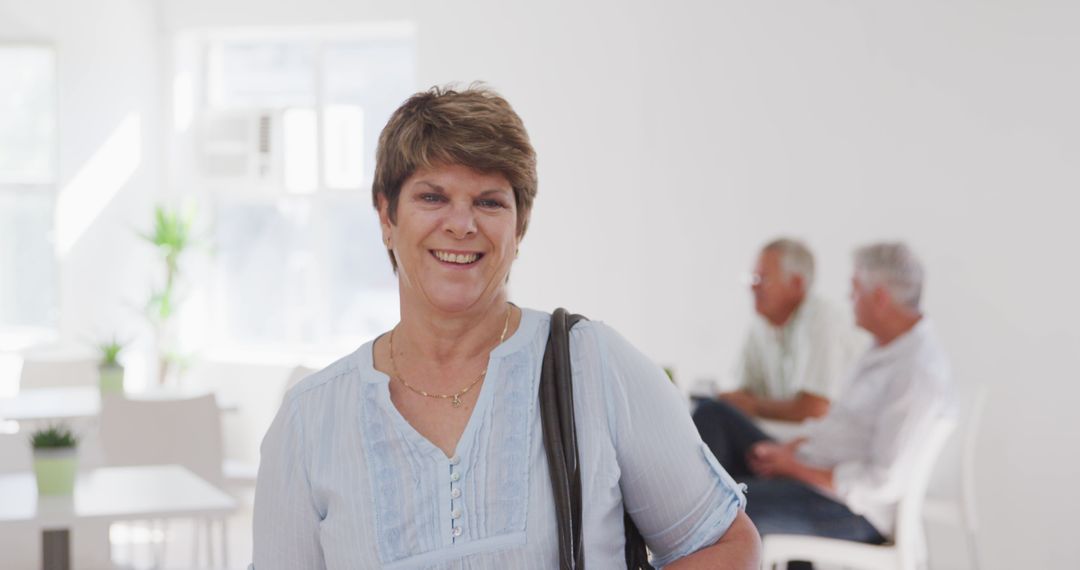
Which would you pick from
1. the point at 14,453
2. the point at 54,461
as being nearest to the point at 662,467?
the point at 54,461

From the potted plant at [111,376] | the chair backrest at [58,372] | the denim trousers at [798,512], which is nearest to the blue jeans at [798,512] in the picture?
the denim trousers at [798,512]

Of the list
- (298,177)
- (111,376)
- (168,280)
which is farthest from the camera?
(298,177)

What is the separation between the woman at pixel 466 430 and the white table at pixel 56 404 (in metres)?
3.21

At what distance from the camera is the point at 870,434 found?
416 cm

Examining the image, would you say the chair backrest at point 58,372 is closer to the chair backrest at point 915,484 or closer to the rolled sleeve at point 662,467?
the chair backrest at point 915,484

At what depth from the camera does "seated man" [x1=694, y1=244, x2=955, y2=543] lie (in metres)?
4.05

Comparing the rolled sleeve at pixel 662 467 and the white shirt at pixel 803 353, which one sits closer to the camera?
the rolled sleeve at pixel 662 467

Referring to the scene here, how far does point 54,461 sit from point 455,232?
2.03 meters

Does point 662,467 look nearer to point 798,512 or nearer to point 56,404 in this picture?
point 798,512

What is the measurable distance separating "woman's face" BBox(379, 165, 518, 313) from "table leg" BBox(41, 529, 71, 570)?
211cm

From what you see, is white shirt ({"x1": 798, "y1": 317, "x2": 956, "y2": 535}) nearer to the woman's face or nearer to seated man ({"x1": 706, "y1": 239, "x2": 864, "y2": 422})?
seated man ({"x1": 706, "y1": 239, "x2": 864, "y2": 422})

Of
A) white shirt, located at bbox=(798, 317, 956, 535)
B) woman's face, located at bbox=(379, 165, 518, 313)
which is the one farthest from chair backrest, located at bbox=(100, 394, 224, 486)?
woman's face, located at bbox=(379, 165, 518, 313)

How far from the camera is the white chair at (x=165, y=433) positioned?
4.71 m

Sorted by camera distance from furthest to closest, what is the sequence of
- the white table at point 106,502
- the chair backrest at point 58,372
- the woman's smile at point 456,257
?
the chair backrest at point 58,372, the white table at point 106,502, the woman's smile at point 456,257
